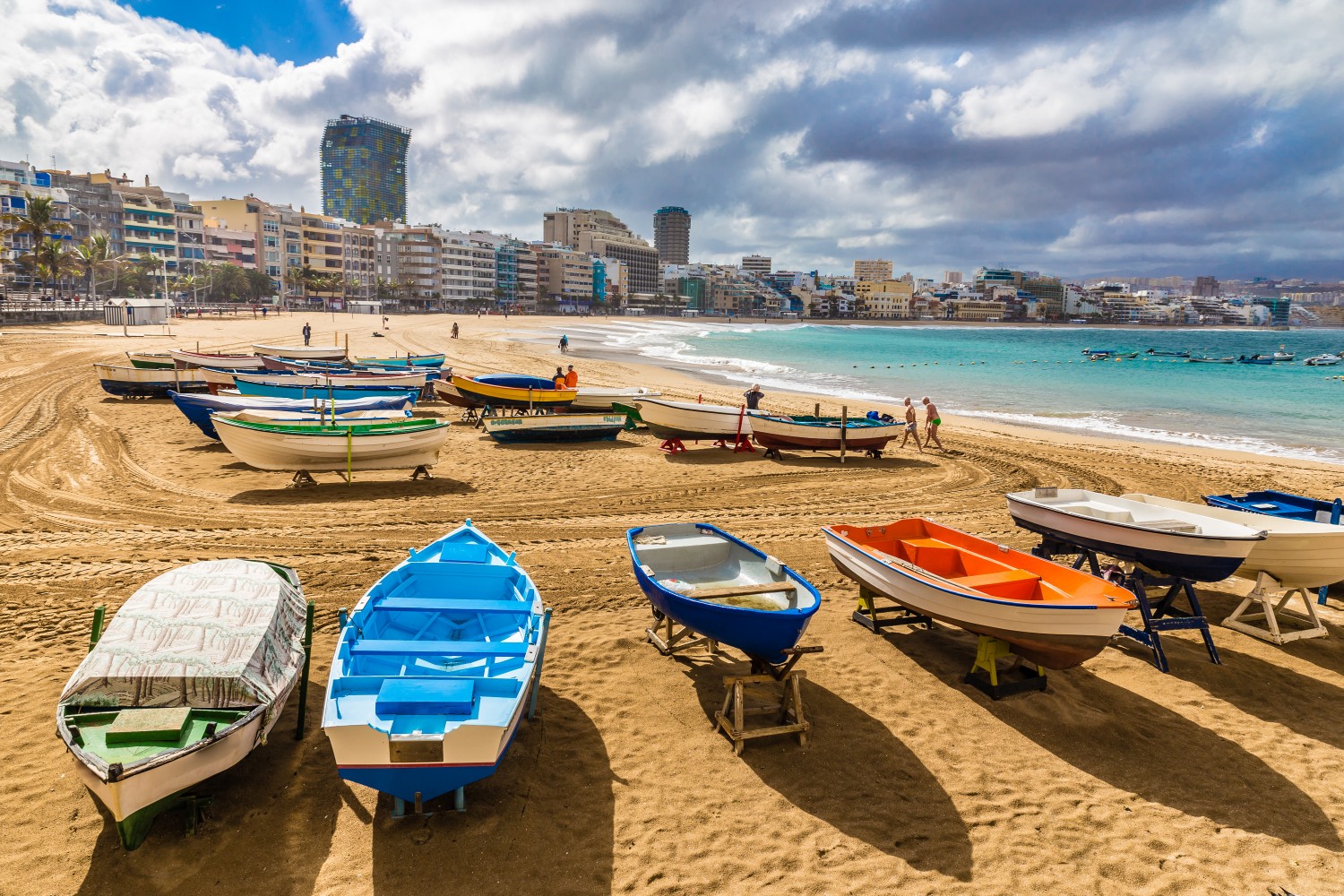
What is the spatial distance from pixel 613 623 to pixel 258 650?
4148 millimetres

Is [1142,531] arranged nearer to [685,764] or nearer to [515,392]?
[685,764]

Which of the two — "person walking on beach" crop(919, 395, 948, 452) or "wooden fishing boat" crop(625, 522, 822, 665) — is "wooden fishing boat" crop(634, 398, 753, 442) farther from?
"wooden fishing boat" crop(625, 522, 822, 665)

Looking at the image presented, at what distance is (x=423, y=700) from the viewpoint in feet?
18.1

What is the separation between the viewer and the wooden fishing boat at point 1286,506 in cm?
1096

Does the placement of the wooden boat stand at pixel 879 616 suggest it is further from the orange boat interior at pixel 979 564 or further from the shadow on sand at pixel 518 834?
the shadow on sand at pixel 518 834

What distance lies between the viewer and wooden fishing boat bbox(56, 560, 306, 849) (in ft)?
16.1

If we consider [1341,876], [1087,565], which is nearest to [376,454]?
[1087,565]

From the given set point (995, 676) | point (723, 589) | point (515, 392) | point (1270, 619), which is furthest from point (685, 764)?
point (515, 392)

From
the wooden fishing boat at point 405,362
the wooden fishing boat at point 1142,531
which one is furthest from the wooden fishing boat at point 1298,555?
the wooden fishing boat at point 405,362

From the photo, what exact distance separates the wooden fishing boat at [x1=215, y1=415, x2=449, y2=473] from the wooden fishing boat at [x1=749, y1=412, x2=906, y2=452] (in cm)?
800

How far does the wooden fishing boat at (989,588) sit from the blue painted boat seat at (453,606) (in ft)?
13.7

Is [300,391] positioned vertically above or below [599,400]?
above

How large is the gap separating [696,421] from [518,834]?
1458 cm

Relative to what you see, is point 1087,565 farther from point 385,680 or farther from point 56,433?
point 56,433
